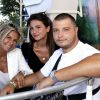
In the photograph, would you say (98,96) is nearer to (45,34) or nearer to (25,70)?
(25,70)

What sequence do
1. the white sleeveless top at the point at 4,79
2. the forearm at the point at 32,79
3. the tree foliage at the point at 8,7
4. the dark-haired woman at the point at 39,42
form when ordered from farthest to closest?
the tree foliage at the point at 8,7 → the dark-haired woman at the point at 39,42 → the white sleeveless top at the point at 4,79 → the forearm at the point at 32,79

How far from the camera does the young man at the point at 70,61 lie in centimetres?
157

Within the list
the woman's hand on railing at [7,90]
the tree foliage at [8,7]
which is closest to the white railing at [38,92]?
the woman's hand on railing at [7,90]

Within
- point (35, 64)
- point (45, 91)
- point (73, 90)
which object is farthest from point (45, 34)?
point (45, 91)

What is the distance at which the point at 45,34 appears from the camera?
3.05m

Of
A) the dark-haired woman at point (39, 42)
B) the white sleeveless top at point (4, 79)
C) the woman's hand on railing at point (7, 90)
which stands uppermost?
the dark-haired woman at point (39, 42)

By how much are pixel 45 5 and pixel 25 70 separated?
139 cm

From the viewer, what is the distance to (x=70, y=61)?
1.89m

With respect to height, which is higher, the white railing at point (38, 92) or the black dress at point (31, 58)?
the white railing at point (38, 92)

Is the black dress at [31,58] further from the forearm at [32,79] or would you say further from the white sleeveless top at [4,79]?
the forearm at [32,79]

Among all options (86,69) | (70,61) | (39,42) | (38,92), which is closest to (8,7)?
(39,42)

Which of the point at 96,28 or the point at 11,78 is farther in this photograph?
the point at 96,28

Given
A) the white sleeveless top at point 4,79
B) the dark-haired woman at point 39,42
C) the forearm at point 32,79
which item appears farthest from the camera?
the dark-haired woman at point 39,42

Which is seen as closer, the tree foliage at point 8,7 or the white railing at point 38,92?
the white railing at point 38,92
